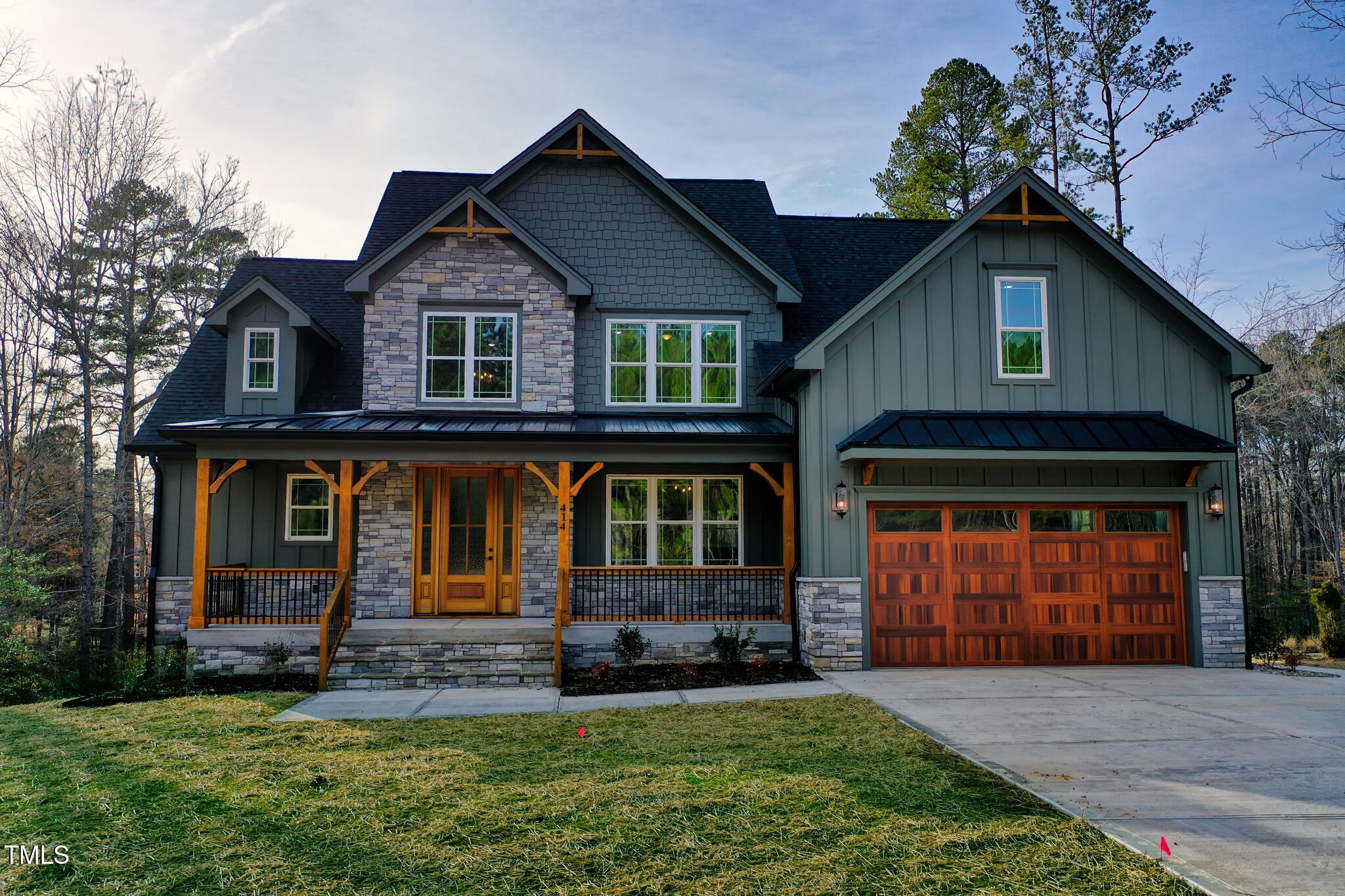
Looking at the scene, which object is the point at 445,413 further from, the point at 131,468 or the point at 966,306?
the point at 131,468

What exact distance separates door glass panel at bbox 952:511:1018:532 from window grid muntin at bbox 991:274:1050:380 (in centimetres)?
197

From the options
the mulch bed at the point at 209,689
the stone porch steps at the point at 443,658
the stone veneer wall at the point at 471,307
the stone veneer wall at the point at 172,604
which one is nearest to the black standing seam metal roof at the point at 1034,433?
the stone veneer wall at the point at 471,307

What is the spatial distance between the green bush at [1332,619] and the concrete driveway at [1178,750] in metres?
6.73

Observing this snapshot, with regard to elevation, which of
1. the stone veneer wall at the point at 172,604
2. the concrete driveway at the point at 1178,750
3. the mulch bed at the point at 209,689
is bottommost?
the mulch bed at the point at 209,689

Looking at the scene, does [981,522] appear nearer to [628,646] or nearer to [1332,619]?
[628,646]

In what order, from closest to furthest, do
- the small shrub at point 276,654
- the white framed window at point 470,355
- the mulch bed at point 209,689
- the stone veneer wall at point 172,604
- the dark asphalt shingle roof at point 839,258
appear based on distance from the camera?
1. the mulch bed at point 209,689
2. the small shrub at point 276,654
3. the stone veneer wall at point 172,604
4. the white framed window at point 470,355
5. the dark asphalt shingle roof at point 839,258

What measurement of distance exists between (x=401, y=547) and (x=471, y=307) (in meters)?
3.95

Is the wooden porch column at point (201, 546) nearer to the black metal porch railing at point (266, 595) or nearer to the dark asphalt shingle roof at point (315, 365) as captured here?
the black metal porch railing at point (266, 595)

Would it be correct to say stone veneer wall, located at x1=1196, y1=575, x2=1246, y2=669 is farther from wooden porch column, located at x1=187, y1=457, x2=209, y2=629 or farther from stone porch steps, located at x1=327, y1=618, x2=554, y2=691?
wooden porch column, located at x1=187, y1=457, x2=209, y2=629

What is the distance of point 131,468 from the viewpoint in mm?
20578

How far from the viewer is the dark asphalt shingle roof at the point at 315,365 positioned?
13.6 meters

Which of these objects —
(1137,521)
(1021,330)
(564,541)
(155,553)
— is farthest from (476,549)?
(1137,521)

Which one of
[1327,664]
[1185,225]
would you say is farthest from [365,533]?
[1185,225]

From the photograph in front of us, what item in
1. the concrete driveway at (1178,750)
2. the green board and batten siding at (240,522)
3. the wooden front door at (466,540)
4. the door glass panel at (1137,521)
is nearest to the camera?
the concrete driveway at (1178,750)
